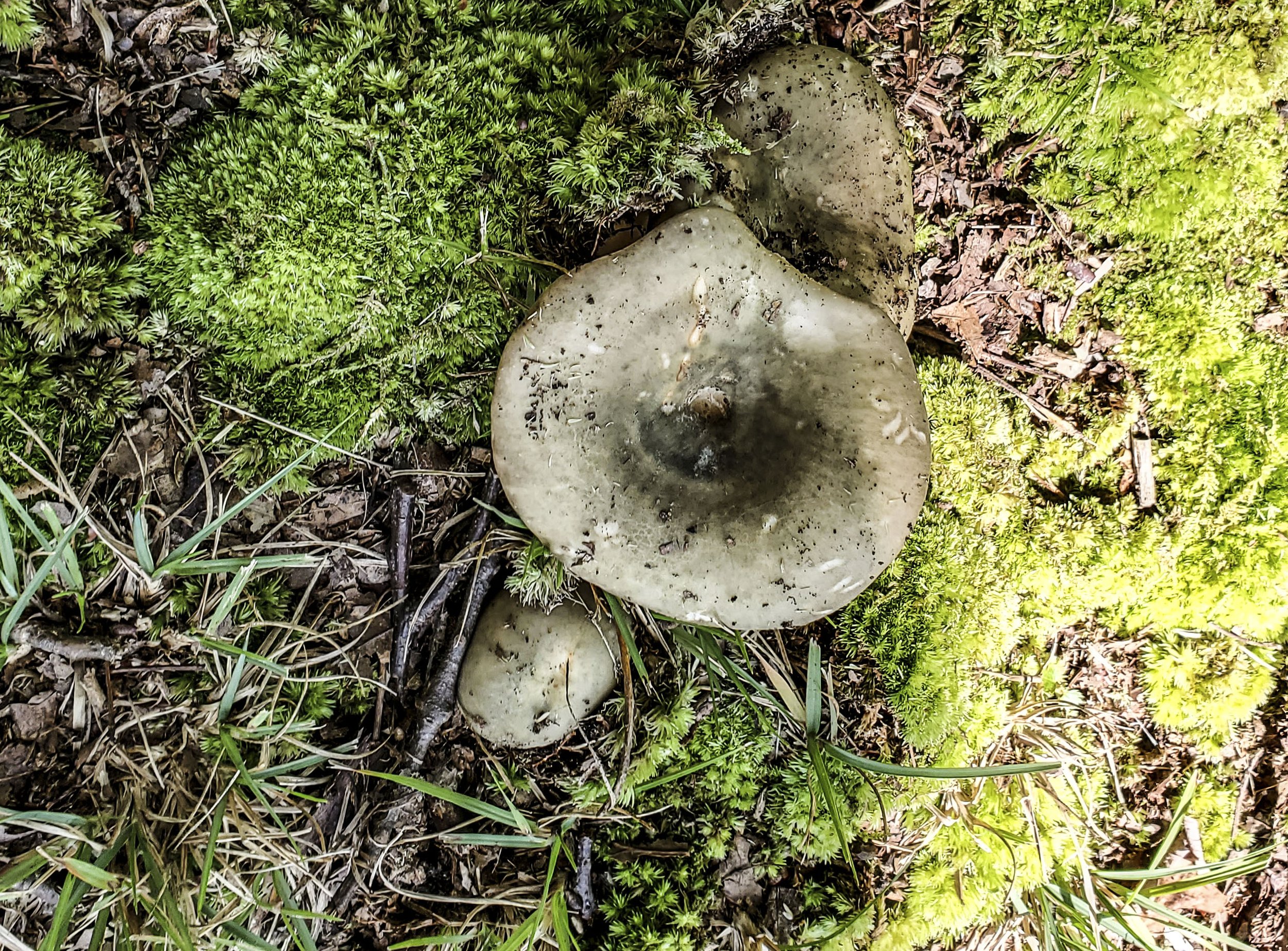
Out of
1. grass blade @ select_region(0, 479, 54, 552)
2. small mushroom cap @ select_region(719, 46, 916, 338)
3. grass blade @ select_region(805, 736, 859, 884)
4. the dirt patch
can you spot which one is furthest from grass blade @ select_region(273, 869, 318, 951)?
small mushroom cap @ select_region(719, 46, 916, 338)

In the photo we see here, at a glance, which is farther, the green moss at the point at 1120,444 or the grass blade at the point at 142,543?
the green moss at the point at 1120,444

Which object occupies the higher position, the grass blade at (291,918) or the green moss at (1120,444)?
the green moss at (1120,444)

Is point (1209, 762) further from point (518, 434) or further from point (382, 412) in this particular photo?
point (382, 412)

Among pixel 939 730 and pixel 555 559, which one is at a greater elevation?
pixel 555 559

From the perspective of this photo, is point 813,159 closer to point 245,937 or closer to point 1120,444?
point 1120,444

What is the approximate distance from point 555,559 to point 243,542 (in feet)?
3.55

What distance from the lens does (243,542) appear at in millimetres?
2684

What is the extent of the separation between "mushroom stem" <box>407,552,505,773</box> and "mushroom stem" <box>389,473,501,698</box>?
9 cm

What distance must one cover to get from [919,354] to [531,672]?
6.09ft

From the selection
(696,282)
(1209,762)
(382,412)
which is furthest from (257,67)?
(1209,762)

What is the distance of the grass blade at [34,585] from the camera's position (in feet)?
7.41

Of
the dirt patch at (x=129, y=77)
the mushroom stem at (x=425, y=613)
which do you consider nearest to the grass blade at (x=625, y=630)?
the mushroom stem at (x=425, y=613)

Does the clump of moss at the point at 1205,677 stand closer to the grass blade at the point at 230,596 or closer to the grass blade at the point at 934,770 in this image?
the grass blade at the point at 934,770

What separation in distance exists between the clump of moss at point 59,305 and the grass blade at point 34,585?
0.31 meters
